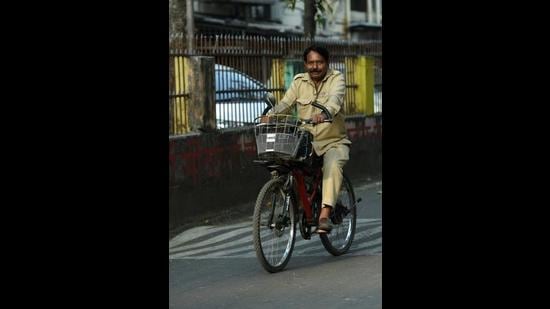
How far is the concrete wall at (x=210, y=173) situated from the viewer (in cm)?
1114

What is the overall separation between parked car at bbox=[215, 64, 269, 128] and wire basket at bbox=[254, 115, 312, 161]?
416 cm

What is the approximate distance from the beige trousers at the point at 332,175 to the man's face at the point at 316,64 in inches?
23.1

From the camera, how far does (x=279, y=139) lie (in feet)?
26.3

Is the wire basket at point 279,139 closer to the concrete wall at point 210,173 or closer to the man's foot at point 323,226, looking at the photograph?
the man's foot at point 323,226

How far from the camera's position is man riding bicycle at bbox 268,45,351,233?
27.5ft

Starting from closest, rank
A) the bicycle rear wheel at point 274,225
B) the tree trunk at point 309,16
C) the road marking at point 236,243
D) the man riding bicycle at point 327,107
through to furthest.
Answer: the bicycle rear wheel at point 274,225, the man riding bicycle at point 327,107, the road marking at point 236,243, the tree trunk at point 309,16

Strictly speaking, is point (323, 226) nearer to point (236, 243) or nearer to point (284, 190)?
point (284, 190)

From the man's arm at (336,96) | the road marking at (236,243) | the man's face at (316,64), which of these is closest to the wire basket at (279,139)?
the man's arm at (336,96)

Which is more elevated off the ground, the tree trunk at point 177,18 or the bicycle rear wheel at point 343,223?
the tree trunk at point 177,18

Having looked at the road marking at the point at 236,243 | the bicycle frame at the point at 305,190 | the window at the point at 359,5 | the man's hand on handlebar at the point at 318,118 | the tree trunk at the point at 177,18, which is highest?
the window at the point at 359,5

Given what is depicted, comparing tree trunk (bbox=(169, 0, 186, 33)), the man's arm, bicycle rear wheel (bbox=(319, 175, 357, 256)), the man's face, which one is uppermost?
tree trunk (bbox=(169, 0, 186, 33))

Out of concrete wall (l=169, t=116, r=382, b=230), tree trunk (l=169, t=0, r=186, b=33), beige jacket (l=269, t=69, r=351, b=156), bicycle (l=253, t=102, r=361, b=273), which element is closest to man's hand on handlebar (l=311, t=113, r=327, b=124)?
bicycle (l=253, t=102, r=361, b=273)

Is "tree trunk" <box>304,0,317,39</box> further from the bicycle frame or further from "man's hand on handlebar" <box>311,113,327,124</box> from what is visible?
"man's hand on handlebar" <box>311,113,327,124</box>
